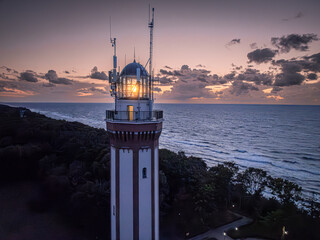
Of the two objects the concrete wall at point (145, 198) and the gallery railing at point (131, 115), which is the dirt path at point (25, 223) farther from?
the gallery railing at point (131, 115)

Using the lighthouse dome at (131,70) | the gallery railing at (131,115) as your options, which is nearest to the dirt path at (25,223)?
the gallery railing at (131,115)

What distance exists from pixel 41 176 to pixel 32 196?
3.43m

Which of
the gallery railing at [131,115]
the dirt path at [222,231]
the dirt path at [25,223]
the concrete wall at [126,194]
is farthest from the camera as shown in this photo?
the dirt path at [222,231]

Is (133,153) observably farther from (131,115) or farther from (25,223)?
(25,223)

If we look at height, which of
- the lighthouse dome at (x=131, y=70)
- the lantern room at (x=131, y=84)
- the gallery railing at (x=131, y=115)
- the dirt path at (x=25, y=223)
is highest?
the lighthouse dome at (x=131, y=70)

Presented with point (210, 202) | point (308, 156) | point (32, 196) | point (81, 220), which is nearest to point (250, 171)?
point (210, 202)

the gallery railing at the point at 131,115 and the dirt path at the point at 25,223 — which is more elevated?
the gallery railing at the point at 131,115

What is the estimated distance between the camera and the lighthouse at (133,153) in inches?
445

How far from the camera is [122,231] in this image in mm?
11773

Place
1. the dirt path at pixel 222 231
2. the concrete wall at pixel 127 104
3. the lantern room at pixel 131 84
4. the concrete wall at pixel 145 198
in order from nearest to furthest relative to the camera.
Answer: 1. the concrete wall at pixel 145 198
2. the concrete wall at pixel 127 104
3. the lantern room at pixel 131 84
4. the dirt path at pixel 222 231

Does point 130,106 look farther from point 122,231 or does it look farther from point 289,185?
point 289,185

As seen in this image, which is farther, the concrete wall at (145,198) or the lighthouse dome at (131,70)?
the lighthouse dome at (131,70)

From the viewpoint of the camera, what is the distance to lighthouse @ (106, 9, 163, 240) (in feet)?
37.1

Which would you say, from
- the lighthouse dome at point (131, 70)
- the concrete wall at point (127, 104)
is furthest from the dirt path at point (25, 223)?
the lighthouse dome at point (131, 70)
